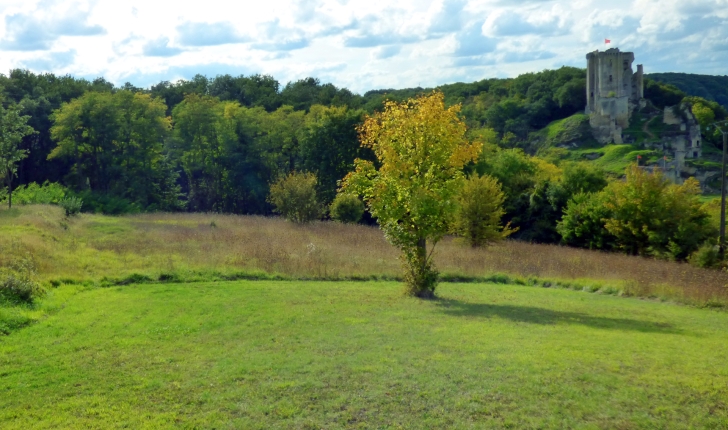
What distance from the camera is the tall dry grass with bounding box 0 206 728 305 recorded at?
21.1m

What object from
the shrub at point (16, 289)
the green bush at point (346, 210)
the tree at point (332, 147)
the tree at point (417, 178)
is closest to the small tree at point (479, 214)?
the green bush at point (346, 210)

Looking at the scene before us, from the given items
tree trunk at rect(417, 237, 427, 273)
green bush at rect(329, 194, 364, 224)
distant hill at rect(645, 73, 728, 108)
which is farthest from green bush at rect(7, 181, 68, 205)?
distant hill at rect(645, 73, 728, 108)

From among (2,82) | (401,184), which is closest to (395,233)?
(401,184)

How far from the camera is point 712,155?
99312mm

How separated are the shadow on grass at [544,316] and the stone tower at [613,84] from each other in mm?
99179

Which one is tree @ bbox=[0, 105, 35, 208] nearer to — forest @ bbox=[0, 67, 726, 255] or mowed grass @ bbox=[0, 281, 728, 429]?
forest @ bbox=[0, 67, 726, 255]

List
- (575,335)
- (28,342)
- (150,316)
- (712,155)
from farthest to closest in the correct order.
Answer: (712,155) → (150,316) → (575,335) → (28,342)

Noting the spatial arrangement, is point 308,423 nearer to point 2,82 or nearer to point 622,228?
point 622,228

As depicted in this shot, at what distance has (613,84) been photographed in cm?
11662

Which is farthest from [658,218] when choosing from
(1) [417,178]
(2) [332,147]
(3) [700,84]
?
(3) [700,84]

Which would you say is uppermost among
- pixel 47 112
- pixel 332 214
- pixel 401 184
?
pixel 47 112

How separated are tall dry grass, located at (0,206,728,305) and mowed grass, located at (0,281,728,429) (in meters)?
5.94

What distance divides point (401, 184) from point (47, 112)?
52.4 metres

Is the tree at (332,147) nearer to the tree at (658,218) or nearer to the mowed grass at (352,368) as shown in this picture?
the tree at (658,218)
